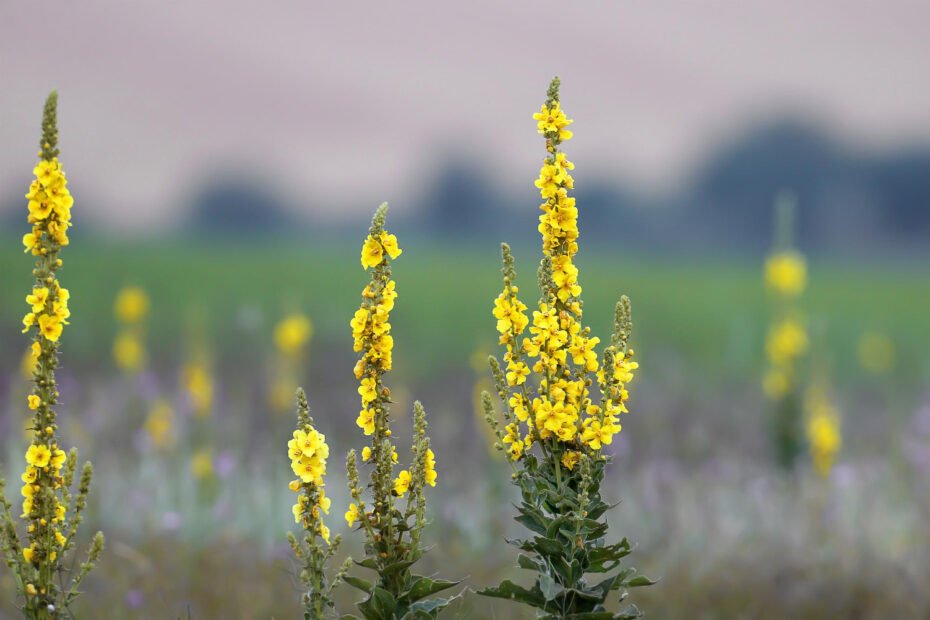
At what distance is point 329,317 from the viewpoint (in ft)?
64.0

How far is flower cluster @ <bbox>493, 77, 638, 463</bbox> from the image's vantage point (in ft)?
10.8

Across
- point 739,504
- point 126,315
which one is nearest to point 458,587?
point 739,504

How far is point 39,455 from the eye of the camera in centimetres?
330

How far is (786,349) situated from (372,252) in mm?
5507

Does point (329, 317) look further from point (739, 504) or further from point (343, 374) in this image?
point (739, 504)

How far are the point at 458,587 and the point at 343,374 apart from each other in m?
9.69

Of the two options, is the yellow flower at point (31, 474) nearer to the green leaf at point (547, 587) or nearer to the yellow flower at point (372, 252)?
the yellow flower at point (372, 252)

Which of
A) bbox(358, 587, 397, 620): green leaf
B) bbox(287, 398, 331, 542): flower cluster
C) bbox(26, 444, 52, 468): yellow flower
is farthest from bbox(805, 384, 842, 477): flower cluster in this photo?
bbox(26, 444, 52, 468): yellow flower

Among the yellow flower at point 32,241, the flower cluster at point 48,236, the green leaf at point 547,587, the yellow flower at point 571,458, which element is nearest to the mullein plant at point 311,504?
the green leaf at point 547,587

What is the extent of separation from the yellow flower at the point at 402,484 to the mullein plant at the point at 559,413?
13.2 inches

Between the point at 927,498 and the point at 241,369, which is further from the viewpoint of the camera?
the point at 241,369

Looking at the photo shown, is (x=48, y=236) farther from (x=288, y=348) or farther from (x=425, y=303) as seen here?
(x=425, y=303)

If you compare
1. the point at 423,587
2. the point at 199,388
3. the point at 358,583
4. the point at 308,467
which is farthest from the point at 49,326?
the point at 199,388

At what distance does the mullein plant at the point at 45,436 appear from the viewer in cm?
329
